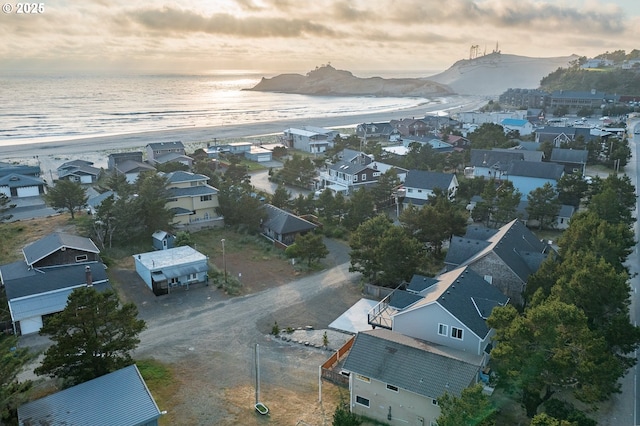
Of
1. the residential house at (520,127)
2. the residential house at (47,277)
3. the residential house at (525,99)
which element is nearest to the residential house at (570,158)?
the residential house at (520,127)

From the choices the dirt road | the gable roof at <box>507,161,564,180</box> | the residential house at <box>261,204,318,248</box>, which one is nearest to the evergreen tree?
the dirt road

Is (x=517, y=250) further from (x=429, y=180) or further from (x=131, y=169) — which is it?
(x=131, y=169)

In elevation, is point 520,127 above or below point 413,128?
above

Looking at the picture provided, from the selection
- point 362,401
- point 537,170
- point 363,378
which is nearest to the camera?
point 363,378

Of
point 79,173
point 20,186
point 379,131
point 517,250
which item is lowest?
point 20,186

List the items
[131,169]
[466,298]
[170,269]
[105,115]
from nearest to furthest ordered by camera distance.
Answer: [466,298], [170,269], [131,169], [105,115]

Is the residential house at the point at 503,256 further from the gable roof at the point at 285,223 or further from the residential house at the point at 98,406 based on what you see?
the residential house at the point at 98,406

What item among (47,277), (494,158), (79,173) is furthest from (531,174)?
(79,173)
